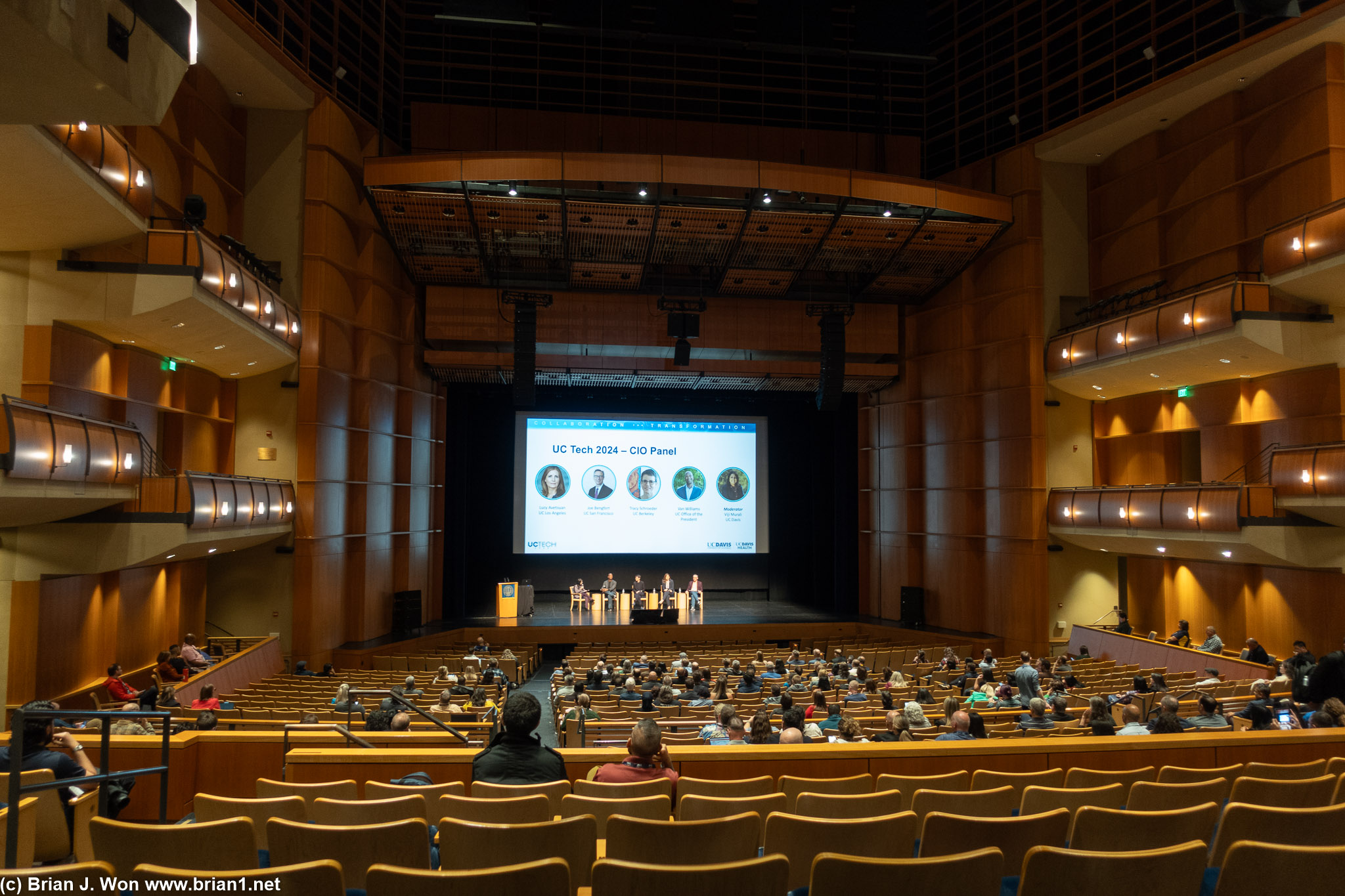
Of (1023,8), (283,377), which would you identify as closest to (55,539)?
(283,377)

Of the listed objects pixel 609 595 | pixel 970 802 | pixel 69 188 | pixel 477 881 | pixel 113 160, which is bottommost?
pixel 609 595

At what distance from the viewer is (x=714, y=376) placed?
20.3 meters

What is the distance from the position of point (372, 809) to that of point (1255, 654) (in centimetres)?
1456

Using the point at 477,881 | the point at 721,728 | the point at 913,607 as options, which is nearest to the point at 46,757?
the point at 477,881

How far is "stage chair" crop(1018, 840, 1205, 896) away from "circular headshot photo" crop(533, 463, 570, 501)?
18799 mm

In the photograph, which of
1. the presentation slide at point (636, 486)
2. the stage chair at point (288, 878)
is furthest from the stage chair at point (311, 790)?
the presentation slide at point (636, 486)

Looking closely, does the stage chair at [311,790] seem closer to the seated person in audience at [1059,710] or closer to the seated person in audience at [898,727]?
the seated person in audience at [898,727]

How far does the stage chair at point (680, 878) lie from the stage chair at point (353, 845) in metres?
0.78

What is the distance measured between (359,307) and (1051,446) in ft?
49.8

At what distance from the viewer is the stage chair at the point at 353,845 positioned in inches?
104

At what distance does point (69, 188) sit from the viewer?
9.16 m

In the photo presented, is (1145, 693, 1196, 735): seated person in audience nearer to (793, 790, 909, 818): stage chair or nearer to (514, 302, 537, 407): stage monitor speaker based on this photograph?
(793, 790, 909, 818): stage chair

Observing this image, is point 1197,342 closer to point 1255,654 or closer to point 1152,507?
point 1152,507

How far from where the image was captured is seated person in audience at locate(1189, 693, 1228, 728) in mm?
7023
